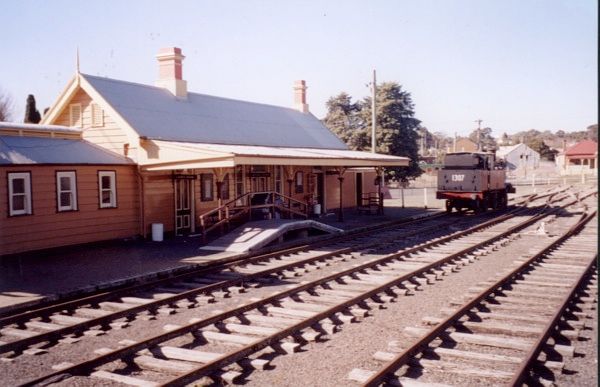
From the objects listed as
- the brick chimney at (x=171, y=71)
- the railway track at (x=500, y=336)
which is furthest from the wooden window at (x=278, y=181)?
the railway track at (x=500, y=336)

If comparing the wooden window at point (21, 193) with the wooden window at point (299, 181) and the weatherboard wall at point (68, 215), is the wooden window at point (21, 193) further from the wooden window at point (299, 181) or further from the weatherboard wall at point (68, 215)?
the wooden window at point (299, 181)

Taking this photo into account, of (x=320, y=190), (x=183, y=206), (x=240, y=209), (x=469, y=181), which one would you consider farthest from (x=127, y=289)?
(x=469, y=181)

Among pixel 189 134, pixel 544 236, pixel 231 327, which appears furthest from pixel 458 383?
pixel 189 134

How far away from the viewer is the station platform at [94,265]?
10.0 meters

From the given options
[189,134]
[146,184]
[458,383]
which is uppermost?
[189,134]

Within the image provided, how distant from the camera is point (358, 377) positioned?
5.76m

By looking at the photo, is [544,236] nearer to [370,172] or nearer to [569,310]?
[569,310]

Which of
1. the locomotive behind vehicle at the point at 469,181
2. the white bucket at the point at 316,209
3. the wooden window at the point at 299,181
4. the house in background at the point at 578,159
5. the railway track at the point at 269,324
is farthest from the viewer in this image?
the house in background at the point at 578,159

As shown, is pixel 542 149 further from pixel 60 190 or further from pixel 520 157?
pixel 60 190

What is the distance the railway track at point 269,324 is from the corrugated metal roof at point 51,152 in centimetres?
798

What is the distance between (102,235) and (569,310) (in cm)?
1282

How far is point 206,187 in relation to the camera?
1970 centimetres

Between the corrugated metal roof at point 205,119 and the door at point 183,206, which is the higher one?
the corrugated metal roof at point 205,119

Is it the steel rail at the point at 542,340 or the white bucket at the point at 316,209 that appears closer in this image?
the steel rail at the point at 542,340
